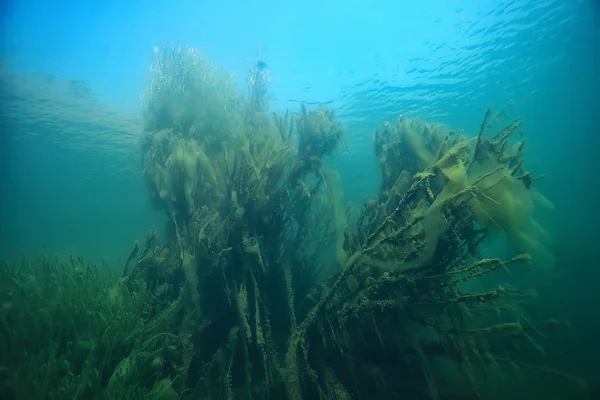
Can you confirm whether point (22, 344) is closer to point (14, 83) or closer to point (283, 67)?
point (283, 67)

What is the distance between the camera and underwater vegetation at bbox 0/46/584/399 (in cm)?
309

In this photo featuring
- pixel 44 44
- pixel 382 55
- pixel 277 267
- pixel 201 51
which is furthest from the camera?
pixel 382 55

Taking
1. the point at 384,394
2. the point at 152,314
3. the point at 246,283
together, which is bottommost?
the point at 384,394

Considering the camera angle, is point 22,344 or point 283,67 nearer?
point 22,344

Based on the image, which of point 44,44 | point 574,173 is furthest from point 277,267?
point 574,173

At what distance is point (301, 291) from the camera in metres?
5.12

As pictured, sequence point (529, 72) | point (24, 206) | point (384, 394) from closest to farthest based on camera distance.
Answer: point (384, 394) < point (529, 72) < point (24, 206)

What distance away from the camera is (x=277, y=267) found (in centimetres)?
474

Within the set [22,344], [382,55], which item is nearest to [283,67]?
[382,55]

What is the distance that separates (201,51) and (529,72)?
1752cm

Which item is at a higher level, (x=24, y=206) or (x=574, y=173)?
(x=24, y=206)

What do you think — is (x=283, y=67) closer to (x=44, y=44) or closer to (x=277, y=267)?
(x=44, y=44)

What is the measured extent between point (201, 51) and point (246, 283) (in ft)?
28.5

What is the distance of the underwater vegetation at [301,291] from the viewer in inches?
122
